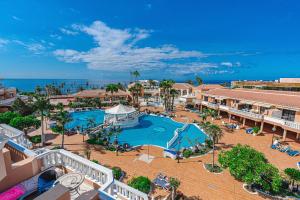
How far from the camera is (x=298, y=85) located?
142 feet

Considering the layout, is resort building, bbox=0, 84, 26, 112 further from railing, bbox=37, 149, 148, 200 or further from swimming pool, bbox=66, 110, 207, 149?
railing, bbox=37, 149, 148, 200

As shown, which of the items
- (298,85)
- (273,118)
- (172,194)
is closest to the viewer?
(172,194)

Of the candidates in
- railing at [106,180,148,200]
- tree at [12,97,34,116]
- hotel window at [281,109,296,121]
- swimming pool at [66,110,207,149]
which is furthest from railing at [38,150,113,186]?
hotel window at [281,109,296,121]

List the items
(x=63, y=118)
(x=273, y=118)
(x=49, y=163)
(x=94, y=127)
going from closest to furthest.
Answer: (x=49, y=163)
(x=63, y=118)
(x=273, y=118)
(x=94, y=127)

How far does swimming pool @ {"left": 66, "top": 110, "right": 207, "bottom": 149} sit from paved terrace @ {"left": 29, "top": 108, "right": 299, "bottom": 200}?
152 inches

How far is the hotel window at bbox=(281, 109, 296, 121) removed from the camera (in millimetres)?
25656

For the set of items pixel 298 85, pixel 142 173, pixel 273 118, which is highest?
pixel 298 85

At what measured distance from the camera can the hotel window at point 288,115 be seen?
25656mm

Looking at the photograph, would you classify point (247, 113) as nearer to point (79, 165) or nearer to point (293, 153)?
point (293, 153)

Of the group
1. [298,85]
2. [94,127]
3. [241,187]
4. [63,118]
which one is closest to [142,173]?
[241,187]

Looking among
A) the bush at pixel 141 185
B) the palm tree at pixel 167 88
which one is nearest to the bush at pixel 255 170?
the bush at pixel 141 185

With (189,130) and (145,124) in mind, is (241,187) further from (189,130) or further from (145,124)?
(145,124)

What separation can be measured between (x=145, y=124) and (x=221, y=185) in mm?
23156

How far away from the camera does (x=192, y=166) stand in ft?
58.2
